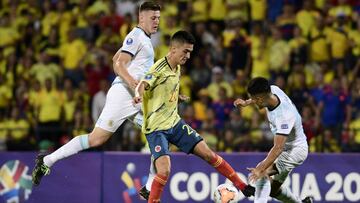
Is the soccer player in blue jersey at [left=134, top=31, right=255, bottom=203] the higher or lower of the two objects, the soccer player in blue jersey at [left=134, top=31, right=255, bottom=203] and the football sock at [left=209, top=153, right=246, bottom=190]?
the higher

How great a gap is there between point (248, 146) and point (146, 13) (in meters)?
5.03

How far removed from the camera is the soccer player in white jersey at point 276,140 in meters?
12.0

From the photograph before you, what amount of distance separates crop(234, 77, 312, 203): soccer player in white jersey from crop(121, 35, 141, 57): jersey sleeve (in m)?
1.42

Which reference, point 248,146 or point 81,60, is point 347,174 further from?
point 81,60

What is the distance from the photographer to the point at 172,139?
12.0 metres

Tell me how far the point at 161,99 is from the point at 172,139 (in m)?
0.55

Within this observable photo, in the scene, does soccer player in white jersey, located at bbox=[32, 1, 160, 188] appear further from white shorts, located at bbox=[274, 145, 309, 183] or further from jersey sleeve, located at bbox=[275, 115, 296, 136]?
white shorts, located at bbox=[274, 145, 309, 183]

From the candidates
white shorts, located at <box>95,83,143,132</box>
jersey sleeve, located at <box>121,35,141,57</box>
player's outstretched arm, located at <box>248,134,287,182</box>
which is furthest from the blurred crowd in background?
jersey sleeve, located at <box>121,35,141,57</box>

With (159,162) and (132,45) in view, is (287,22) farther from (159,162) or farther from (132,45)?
Answer: (159,162)

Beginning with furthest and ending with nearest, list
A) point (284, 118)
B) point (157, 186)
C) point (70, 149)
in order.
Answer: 1. point (70, 149)
2. point (284, 118)
3. point (157, 186)

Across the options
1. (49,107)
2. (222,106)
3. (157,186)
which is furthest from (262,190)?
(49,107)

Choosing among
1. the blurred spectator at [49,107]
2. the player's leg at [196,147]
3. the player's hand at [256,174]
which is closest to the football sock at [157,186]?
the player's leg at [196,147]

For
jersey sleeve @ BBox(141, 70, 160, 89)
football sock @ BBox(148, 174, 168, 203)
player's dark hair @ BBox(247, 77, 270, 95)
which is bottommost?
football sock @ BBox(148, 174, 168, 203)

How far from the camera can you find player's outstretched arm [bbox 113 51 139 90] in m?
12.0
